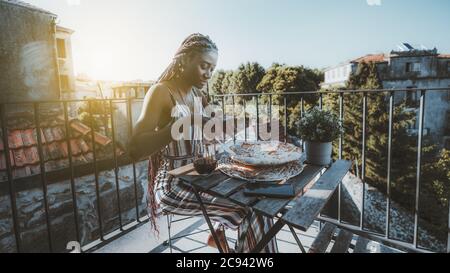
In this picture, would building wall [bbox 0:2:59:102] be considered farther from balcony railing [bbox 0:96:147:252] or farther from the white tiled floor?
the white tiled floor

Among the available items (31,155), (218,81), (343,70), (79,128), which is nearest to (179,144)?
(31,155)

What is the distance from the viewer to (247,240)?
1268mm

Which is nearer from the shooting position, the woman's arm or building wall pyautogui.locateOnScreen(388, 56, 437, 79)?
the woman's arm

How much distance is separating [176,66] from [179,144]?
553mm

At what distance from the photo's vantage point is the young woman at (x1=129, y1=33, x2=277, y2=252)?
138 centimetres

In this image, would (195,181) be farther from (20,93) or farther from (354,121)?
(354,121)

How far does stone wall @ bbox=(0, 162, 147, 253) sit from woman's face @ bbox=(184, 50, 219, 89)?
3123mm

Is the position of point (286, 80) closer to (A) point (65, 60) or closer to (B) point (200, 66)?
(A) point (65, 60)

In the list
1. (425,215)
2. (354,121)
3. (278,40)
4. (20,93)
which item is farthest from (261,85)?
(20,93)

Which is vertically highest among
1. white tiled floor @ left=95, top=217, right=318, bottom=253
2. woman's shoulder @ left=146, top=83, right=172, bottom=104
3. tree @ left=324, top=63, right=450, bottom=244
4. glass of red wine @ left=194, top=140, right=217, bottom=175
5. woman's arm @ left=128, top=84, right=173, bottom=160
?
woman's shoulder @ left=146, top=83, right=172, bottom=104

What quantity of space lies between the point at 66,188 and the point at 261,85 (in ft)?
93.6

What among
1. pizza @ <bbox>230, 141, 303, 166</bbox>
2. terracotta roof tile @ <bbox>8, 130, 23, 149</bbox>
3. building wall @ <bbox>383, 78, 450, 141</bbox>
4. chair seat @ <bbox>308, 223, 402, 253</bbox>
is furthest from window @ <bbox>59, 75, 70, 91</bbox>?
building wall @ <bbox>383, 78, 450, 141</bbox>

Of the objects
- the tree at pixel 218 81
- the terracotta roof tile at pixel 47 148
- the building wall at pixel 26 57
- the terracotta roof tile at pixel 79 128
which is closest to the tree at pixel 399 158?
the terracotta roof tile at pixel 79 128

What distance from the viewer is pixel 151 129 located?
1501mm
